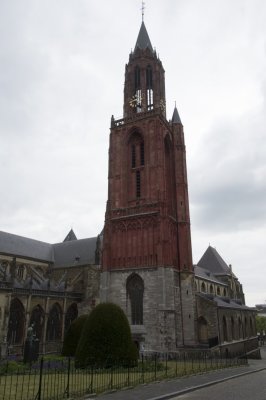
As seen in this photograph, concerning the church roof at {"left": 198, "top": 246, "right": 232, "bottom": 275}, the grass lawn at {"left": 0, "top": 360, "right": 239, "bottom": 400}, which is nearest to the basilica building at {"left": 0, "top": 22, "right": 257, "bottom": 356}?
the church roof at {"left": 198, "top": 246, "right": 232, "bottom": 275}

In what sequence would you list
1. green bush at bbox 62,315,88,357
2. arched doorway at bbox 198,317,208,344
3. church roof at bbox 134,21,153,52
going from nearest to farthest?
green bush at bbox 62,315,88,357 → arched doorway at bbox 198,317,208,344 → church roof at bbox 134,21,153,52

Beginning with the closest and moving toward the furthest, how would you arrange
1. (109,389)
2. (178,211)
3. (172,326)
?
(109,389)
(172,326)
(178,211)

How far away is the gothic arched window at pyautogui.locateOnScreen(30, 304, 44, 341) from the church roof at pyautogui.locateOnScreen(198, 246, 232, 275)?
38.6m

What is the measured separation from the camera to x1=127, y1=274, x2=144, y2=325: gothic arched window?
124 feet

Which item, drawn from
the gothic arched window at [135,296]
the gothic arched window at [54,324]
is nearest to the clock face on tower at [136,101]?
the gothic arched window at [135,296]

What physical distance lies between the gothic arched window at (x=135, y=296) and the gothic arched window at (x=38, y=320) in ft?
37.4

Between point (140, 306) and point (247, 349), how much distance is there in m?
23.0

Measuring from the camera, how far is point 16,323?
39.4 metres

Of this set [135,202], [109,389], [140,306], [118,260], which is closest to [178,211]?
[135,202]

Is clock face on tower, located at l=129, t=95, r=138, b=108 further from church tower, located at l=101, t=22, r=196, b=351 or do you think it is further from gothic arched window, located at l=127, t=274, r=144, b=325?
gothic arched window, located at l=127, t=274, r=144, b=325

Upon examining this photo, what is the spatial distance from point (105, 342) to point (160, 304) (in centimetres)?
1543

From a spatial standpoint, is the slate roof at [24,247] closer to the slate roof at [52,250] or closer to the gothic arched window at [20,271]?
the slate roof at [52,250]

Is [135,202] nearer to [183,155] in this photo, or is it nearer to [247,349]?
[183,155]

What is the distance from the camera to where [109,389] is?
14078 mm
